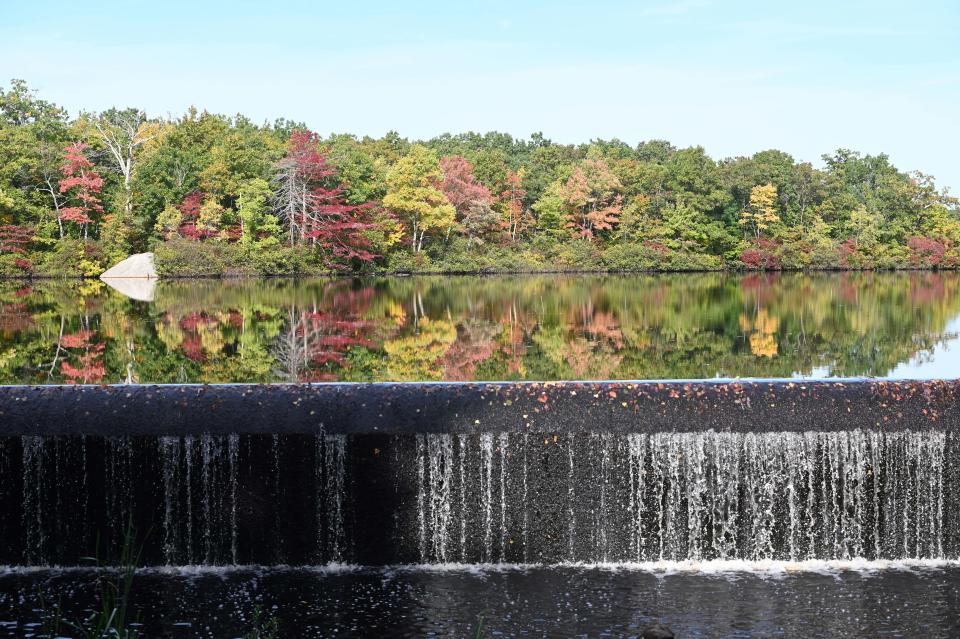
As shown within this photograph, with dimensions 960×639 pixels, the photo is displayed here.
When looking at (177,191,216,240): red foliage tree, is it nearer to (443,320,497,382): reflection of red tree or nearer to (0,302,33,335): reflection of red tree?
(0,302,33,335): reflection of red tree

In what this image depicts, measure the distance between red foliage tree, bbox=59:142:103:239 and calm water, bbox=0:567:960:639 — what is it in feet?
137

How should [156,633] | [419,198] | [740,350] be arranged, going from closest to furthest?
[156,633]
[740,350]
[419,198]

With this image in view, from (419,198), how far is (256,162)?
7.77 metres

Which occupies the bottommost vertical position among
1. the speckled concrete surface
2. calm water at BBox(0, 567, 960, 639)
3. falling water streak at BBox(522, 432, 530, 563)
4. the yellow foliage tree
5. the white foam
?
the white foam

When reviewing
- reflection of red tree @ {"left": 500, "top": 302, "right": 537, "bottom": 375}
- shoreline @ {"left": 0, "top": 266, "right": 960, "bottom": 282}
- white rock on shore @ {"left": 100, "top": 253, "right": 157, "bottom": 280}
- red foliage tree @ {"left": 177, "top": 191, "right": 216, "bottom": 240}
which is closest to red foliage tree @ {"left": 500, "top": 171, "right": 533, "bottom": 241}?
shoreline @ {"left": 0, "top": 266, "right": 960, "bottom": 282}

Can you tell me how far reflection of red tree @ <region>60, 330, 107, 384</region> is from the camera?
14.4 metres

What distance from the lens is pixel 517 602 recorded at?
763 cm

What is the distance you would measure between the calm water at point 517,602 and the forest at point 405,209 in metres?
39.0

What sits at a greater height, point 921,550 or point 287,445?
point 287,445

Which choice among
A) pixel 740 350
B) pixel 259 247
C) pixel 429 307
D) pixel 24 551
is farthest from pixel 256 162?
pixel 24 551

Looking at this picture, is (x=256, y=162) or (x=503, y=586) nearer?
(x=503, y=586)

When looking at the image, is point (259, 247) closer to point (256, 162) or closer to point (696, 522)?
point (256, 162)

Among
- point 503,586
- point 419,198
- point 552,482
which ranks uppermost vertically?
point 419,198

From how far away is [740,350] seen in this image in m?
18.1
